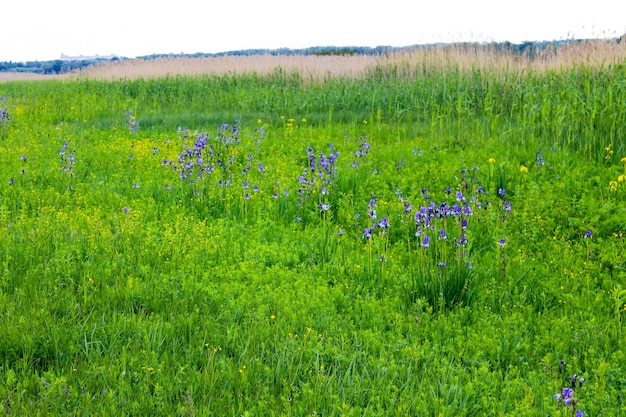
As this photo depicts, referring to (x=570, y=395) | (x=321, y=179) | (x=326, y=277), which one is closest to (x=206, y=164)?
(x=321, y=179)

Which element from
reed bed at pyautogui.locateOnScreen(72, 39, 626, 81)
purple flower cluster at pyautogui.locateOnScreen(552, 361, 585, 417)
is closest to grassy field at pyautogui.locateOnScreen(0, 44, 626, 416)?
purple flower cluster at pyautogui.locateOnScreen(552, 361, 585, 417)

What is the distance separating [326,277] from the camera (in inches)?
198

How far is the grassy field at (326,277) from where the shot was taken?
333cm

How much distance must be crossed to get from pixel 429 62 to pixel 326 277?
13355 mm

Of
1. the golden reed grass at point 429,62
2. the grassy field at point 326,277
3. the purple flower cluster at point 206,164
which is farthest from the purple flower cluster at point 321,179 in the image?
the golden reed grass at point 429,62

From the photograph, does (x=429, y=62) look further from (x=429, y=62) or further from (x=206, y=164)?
(x=206, y=164)

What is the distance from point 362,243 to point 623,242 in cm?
271

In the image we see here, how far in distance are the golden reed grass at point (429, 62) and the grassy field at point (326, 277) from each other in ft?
9.96

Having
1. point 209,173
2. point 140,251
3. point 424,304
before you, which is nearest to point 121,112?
point 209,173

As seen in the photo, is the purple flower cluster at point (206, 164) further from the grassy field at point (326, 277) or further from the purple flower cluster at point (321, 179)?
the purple flower cluster at point (321, 179)

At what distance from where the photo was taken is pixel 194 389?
327 cm

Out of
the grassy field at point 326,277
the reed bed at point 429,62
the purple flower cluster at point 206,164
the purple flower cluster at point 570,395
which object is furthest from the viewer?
the reed bed at point 429,62

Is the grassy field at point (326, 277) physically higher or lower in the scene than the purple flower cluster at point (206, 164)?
lower

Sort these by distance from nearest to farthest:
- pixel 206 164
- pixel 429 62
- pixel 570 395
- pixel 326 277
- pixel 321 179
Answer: pixel 570 395 < pixel 326 277 < pixel 321 179 < pixel 206 164 < pixel 429 62
